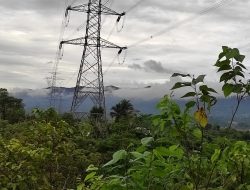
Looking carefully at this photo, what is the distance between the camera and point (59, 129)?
21.4 ft

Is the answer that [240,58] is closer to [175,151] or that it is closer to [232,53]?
[232,53]

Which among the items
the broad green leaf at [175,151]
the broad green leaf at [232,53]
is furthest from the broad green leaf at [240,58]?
the broad green leaf at [175,151]

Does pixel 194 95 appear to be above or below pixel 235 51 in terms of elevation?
below

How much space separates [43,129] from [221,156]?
3.74 metres

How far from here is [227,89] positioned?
2805 millimetres

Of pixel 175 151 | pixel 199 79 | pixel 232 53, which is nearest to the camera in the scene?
pixel 199 79

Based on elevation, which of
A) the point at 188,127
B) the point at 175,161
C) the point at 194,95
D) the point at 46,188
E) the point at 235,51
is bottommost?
the point at 46,188

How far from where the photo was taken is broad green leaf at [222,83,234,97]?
9.18 feet

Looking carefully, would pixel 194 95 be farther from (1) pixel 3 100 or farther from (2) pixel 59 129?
(1) pixel 3 100

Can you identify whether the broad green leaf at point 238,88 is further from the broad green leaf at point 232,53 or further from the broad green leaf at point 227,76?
the broad green leaf at point 232,53

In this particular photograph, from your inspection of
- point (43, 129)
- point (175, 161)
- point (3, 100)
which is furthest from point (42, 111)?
point (3, 100)

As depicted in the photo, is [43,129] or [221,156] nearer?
[221,156]

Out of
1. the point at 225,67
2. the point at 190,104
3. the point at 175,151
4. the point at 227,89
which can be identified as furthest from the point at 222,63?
the point at 175,151

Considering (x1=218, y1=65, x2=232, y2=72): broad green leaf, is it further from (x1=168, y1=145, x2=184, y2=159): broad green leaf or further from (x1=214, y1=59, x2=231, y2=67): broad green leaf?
(x1=168, y1=145, x2=184, y2=159): broad green leaf
